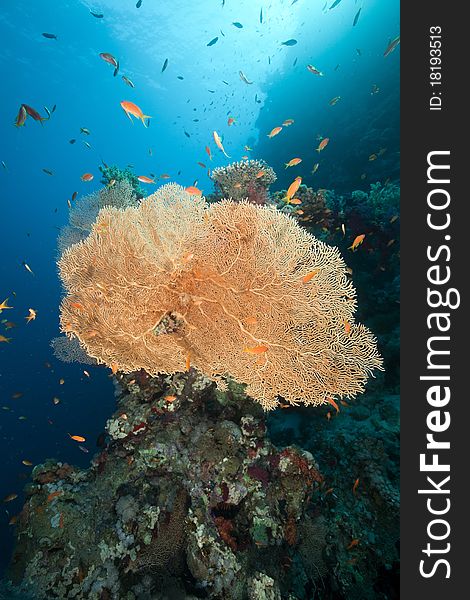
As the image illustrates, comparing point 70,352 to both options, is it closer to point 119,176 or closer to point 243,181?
point 243,181

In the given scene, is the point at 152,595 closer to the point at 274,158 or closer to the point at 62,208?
the point at 274,158

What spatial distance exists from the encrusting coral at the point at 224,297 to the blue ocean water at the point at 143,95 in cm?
568

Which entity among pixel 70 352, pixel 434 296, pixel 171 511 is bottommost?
pixel 171 511

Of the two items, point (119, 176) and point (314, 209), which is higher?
point (119, 176)

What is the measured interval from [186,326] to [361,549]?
3882 mm

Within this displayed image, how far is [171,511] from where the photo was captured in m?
3.73

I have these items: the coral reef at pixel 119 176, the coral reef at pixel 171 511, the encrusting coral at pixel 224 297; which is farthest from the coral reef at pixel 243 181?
the coral reef at pixel 171 511

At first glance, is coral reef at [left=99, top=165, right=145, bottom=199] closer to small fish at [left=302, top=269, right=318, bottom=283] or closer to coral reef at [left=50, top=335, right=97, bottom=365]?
coral reef at [left=50, top=335, right=97, bottom=365]

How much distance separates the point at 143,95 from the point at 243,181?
72.1 meters

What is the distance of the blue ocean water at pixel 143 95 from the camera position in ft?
65.9

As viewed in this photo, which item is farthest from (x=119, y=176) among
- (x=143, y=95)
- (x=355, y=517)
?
(x=143, y=95)

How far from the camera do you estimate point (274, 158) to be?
28.3 meters

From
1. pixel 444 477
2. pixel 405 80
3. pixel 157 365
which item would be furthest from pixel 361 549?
pixel 405 80

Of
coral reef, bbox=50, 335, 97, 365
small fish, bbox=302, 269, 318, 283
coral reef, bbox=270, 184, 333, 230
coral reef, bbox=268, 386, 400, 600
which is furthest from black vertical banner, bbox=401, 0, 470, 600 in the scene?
coral reef, bbox=50, 335, 97, 365
